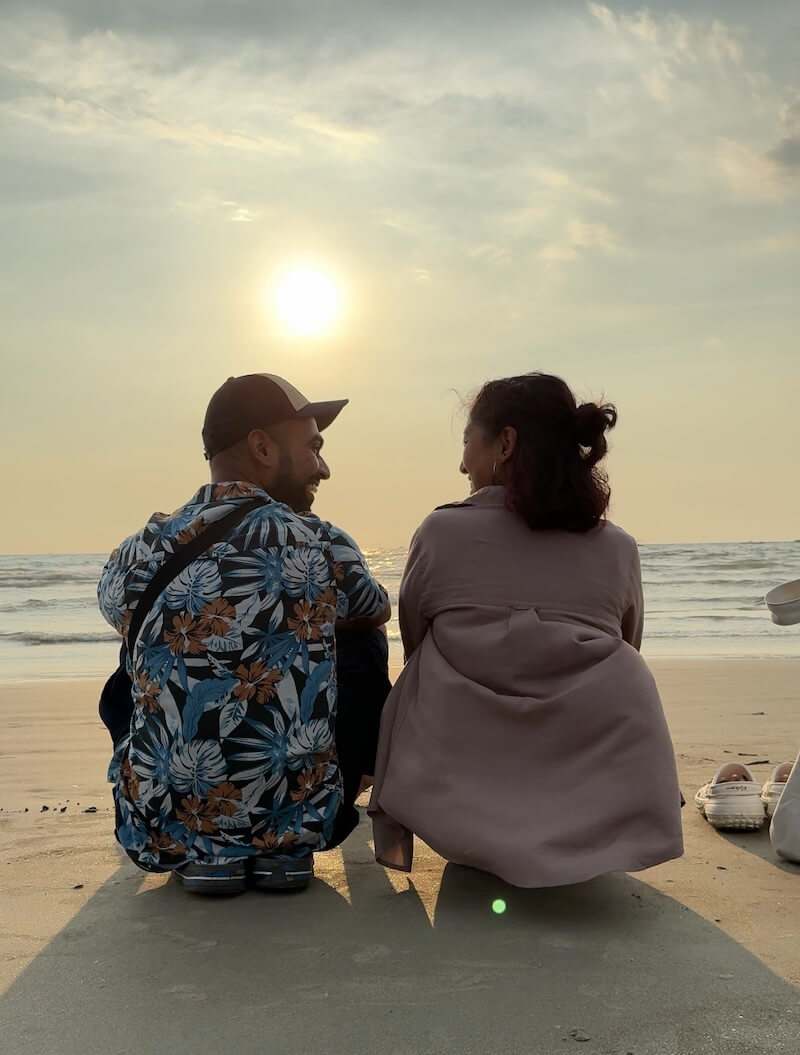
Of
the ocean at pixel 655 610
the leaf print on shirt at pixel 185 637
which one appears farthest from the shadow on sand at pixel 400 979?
the ocean at pixel 655 610

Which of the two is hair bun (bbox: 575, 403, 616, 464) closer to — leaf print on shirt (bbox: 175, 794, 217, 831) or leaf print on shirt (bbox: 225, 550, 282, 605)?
leaf print on shirt (bbox: 225, 550, 282, 605)

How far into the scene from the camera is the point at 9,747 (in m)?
5.62

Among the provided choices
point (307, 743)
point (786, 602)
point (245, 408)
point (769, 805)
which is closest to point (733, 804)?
point (769, 805)

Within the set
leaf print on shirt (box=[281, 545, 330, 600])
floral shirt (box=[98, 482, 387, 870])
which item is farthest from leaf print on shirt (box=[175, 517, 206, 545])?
leaf print on shirt (box=[281, 545, 330, 600])

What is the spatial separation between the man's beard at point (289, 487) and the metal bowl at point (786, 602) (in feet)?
4.91

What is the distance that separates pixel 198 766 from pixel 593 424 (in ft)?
4.73

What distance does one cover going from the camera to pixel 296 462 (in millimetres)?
2984

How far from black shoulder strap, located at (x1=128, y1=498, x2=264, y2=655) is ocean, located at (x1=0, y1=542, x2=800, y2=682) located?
25.1ft

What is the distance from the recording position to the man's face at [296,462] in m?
2.96

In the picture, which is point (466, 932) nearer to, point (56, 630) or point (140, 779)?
point (140, 779)

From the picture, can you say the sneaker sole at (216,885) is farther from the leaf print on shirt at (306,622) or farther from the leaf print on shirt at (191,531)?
the leaf print on shirt at (191,531)

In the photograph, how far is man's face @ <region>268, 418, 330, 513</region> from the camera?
2958 millimetres

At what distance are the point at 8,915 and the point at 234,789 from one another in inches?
28.5

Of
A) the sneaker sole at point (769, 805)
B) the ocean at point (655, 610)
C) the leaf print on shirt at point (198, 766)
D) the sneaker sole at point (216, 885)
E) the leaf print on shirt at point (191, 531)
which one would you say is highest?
the leaf print on shirt at point (191, 531)
